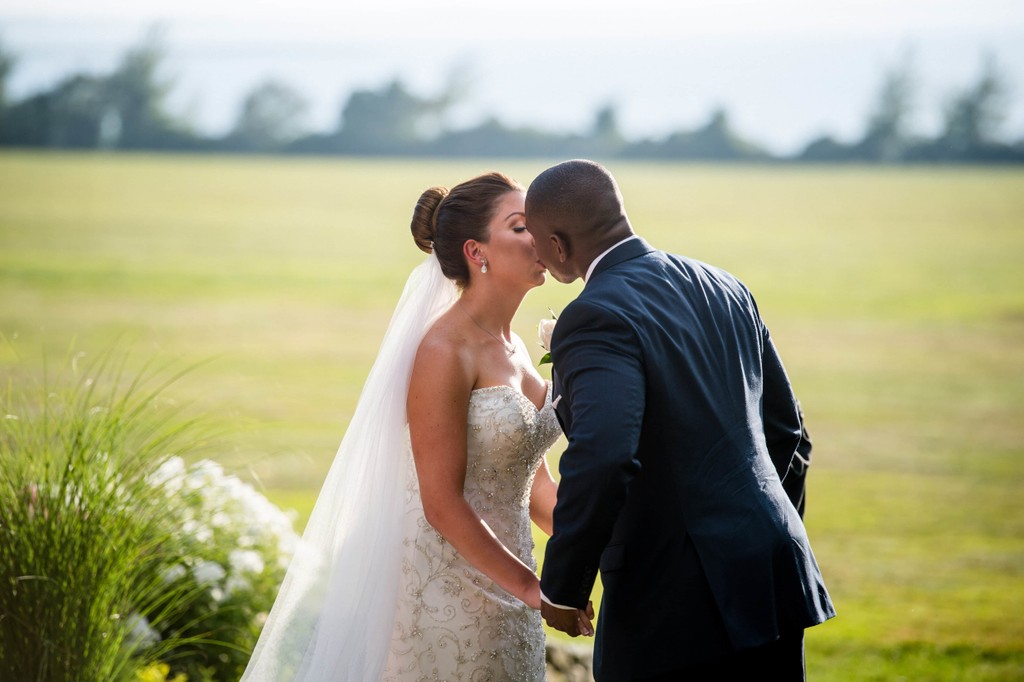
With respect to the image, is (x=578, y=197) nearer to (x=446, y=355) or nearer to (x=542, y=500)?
(x=446, y=355)

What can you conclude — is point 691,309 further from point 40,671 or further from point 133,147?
point 133,147

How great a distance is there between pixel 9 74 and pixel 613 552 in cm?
7674

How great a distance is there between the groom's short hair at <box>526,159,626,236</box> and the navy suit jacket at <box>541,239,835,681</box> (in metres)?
0.11

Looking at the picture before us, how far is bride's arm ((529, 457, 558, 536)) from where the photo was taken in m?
4.09

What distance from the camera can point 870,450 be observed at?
1645 centimetres

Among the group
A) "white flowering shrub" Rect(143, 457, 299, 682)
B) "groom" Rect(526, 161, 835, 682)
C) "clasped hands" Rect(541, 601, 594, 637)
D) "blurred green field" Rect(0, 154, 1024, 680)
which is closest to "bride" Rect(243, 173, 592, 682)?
"clasped hands" Rect(541, 601, 594, 637)

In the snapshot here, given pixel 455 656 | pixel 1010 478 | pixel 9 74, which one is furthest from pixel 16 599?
pixel 9 74

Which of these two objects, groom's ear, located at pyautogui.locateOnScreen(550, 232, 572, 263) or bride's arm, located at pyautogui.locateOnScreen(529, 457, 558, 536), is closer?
groom's ear, located at pyautogui.locateOnScreen(550, 232, 572, 263)

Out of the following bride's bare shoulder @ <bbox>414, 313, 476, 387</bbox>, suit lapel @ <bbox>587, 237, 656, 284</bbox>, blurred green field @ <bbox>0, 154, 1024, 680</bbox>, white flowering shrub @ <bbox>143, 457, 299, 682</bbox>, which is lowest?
blurred green field @ <bbox>0, 154, 1024, 680</bbox>

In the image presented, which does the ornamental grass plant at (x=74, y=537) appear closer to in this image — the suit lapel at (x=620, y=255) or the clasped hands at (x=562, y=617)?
the clasped hands at (x=562, y=617)

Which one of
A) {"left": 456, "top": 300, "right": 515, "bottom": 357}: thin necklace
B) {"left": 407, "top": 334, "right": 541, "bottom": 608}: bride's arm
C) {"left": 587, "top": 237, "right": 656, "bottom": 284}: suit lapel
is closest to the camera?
{"left": 587, "top": 237, "right": 656, "bottom": 284}: suit lapel

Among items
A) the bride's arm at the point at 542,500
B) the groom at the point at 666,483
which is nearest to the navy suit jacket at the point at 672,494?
the groom at the point at 666,483

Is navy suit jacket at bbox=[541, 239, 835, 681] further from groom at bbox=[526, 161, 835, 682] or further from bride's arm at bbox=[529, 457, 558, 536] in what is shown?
bride's arm at bbox=[529, 457, 558, 536]

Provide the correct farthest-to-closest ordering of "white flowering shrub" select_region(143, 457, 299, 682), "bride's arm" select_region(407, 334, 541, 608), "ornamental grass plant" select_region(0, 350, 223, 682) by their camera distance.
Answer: "white flowering shrub" select_region(143, 457, 299, 682), "ornamental grass plant" select_region(0, 350, 223, 682), "bride's arm" select_region(407, 334, 541, 608)
